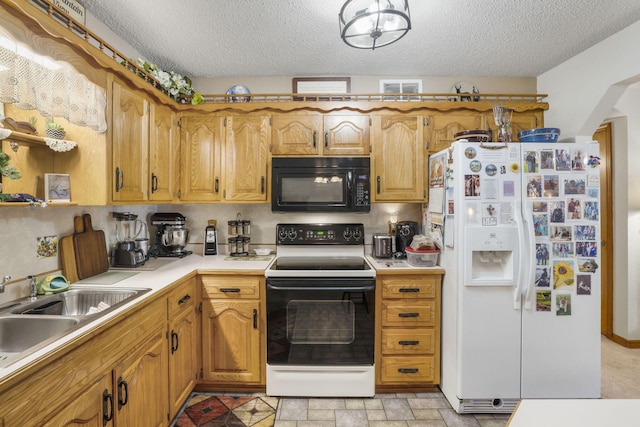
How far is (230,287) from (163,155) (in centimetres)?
110

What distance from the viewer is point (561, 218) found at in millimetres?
1920

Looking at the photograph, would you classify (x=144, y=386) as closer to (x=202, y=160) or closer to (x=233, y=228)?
(x=233, y=228)

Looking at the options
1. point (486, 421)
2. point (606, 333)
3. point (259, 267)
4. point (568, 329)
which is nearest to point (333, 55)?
point (259, 267)

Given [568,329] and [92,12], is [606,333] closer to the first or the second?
[568,329]

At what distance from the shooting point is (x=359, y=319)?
6.92 ft

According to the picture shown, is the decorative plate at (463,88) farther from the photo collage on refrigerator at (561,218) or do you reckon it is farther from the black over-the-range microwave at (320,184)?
the black over-the-range microwave at (320,184)

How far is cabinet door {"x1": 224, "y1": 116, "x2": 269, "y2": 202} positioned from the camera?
8.04 ft

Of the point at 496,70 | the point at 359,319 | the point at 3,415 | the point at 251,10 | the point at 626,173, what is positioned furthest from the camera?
the point at 626,173

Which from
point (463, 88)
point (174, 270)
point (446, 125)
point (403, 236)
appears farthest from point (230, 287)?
point (463, 88)

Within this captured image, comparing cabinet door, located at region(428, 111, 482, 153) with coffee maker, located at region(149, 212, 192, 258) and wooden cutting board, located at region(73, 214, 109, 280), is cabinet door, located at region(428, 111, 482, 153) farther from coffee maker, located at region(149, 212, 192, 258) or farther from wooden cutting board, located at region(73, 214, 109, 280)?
wooden cutting board, located at region(73, 214, 109, 280)

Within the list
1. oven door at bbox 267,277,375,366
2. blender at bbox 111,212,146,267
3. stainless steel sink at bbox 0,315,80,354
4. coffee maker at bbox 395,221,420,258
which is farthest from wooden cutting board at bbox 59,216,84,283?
coffee maker at bbox 395,221,420,258

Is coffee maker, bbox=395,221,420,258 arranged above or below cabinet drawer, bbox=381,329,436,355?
above

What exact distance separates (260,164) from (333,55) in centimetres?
102

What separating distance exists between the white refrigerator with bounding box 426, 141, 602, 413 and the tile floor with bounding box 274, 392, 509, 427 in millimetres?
94
